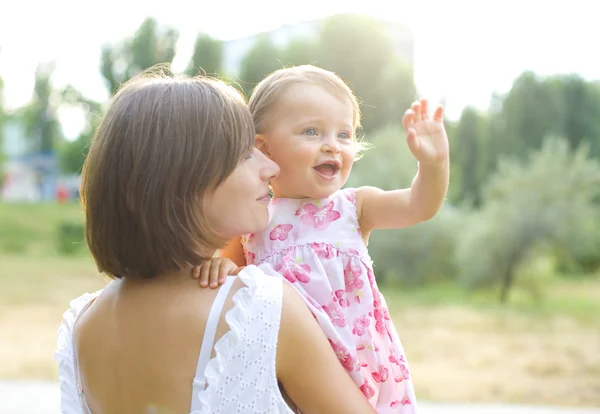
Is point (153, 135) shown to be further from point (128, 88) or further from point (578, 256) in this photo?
point (578, 256)

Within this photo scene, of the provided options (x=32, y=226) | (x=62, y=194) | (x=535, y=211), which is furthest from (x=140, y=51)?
(x=535, y=211)

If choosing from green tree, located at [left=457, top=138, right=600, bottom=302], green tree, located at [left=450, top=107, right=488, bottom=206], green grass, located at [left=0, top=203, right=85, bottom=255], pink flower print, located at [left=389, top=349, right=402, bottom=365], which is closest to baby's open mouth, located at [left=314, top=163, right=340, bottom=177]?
pink flower print, located at [left=389, top=349, right=402, bottom=365]

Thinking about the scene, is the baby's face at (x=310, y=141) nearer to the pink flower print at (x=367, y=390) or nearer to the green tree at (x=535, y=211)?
the pink flower print at (x=367, y=390)

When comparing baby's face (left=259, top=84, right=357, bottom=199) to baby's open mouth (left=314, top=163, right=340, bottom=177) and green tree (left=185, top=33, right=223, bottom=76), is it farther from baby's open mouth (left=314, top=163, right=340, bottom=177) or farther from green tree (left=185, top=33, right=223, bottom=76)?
green tree (left=185, top=33, right=223, bottom=76)

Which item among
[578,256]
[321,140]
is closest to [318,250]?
[321,140]

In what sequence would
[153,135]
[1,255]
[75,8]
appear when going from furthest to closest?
[1,255]
[75,8]
[153,135]

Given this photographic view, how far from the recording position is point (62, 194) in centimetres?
1502

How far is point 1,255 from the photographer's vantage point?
1277cm

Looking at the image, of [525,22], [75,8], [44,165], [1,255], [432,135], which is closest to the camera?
[432,135]

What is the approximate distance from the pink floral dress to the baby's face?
0.04 m

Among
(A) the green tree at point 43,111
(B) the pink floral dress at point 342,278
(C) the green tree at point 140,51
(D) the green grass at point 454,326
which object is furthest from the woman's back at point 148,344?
(A) the green tree at point 43,111

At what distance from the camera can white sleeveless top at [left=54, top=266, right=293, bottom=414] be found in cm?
92

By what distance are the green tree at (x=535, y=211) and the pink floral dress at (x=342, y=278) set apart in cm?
869

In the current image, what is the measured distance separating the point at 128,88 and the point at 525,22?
10.5 meters
